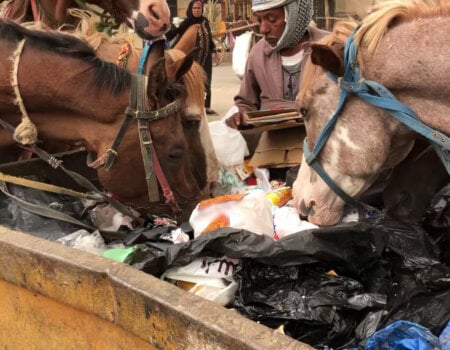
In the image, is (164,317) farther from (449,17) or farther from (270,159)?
(270,159)

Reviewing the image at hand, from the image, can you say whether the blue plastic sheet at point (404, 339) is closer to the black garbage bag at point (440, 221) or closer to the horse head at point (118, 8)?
the black garbage bag at point (440, 221)

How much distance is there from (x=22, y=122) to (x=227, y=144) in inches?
48.6

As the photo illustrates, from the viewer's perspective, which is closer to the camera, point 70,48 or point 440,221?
point 440,221

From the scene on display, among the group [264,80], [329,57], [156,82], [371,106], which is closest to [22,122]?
[156,82]

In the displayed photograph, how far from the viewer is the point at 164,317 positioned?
50.8 inches

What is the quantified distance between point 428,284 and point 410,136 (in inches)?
22.8

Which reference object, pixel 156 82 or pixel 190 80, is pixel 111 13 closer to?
pixel 190 80

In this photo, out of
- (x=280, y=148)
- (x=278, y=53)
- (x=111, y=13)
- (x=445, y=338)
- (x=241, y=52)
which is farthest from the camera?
(x=241, y=52)

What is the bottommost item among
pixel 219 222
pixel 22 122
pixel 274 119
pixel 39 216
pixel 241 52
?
pixel 241 52

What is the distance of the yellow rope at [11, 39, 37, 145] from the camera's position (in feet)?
7.79

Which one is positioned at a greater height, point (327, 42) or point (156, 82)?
point (327, 42)

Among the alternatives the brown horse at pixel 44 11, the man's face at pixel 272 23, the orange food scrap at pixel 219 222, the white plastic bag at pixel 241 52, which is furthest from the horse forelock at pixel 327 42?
the white plastic bag at pixel 241 52

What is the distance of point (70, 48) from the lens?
2.46 metres

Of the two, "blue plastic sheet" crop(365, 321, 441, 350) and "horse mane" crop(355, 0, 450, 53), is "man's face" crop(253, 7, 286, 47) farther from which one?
"blue plastic sheet" crop(365, 321, 441, 350)
